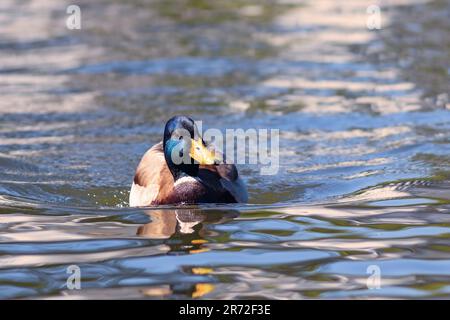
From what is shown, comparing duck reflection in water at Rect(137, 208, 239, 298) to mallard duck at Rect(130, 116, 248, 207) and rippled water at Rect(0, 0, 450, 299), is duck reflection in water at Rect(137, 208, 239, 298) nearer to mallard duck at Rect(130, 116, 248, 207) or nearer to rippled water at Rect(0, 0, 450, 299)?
rippled water at Rect(0, 0, 450, 299)

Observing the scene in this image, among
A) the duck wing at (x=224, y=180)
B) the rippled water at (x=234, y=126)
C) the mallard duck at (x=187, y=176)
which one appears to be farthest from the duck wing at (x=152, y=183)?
the duck wing at (x=224, y=180)

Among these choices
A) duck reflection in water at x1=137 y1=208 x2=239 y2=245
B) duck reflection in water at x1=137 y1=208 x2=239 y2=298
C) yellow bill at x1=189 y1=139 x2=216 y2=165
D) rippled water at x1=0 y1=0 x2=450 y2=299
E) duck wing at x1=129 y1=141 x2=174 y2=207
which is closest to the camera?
duck reflection in water at x1=137 y1=208 x2=239 y2=298

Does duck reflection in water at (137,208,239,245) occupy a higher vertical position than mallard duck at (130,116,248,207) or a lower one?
lower

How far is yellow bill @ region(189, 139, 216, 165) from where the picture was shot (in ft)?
29.1

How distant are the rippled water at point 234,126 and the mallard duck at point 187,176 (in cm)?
15

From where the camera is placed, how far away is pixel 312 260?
7.41m

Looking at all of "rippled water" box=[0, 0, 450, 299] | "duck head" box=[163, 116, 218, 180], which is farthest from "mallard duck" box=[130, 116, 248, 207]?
"rippled water" box=[0, 0, 450, 299]

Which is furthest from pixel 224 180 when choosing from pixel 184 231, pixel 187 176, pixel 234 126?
pixel 234 126

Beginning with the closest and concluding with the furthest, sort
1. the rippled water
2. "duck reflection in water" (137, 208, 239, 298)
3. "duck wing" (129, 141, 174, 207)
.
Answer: "duck reflection in water" (137, 208, 239, 298)
the rippled water
"duck wing" (129, 141, 174, 207)

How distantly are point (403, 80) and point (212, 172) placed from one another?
5.60m

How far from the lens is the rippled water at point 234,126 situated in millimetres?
7199

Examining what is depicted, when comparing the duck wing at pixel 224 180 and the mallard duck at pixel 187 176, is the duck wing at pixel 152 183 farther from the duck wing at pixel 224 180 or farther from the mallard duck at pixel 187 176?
the duck wing at pixel 224 180

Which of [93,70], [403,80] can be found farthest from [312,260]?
[93,70]

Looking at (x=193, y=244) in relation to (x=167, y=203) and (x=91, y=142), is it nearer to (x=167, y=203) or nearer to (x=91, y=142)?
(x=167, y=203)
